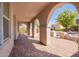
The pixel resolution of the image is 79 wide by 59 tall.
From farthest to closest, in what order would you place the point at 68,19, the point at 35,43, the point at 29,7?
the point at 68,19 → the point at 35,43 → the point at 29,7

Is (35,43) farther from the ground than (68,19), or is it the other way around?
(68,19)

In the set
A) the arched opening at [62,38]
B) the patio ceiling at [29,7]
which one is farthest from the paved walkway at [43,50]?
the patio ceiling at [29,7]

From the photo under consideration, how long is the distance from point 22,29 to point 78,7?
27109 mm

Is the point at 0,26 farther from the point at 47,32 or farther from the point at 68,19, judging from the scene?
the point at 68,19

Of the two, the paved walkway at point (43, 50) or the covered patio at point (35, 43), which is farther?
the paved walkway at point (43, 50)

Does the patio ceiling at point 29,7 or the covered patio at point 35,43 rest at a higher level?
the patio ceiling at point 29,7

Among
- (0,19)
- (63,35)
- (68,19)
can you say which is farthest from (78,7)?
(68,19)

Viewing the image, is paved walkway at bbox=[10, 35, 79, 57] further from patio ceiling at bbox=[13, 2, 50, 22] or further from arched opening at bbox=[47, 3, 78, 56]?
patio ceiling at bbox=[13, 2, 50, 22]

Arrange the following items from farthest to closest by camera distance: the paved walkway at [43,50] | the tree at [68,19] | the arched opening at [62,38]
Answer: the tree at [68,19], the arched opening at [62,38], the paved walkway at [43,50]

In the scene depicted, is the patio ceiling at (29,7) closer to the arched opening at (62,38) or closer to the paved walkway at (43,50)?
the arched opening at (62,38)

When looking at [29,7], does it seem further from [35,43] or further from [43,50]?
[35,43]

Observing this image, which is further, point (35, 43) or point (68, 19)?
point (68, 19)

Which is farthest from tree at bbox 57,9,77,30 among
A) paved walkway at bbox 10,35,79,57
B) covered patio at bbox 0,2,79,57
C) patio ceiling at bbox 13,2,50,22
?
paved walkway at bbox 10,35,79,57

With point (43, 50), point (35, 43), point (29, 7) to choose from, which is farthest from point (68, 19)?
point (43, 50)
